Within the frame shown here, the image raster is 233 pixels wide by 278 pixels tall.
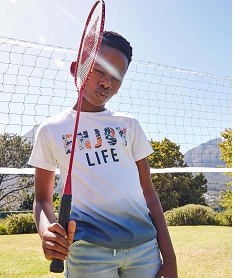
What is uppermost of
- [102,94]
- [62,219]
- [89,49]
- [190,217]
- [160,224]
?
[89,49]

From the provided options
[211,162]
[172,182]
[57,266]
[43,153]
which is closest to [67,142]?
[43,153]

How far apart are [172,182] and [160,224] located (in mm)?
17843

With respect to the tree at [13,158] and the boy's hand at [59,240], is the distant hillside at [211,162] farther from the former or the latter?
the tree at [13,158]

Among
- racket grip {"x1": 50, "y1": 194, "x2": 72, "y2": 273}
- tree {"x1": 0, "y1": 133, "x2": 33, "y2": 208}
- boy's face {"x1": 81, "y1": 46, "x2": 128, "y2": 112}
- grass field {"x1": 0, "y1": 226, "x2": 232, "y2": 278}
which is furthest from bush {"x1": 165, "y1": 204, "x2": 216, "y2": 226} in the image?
racket grip {"x1": 50, "y1": 194, "x2": 72, "y2": 273}

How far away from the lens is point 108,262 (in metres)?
1.35

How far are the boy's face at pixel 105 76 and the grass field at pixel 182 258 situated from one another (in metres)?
2.98

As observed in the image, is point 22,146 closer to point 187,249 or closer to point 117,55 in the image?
point 187,249

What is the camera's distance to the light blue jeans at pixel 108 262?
1.34 metres

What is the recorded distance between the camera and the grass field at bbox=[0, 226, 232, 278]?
423 centimetres

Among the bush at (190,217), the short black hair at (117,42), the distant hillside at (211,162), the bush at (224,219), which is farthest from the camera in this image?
the bush at (224,219)

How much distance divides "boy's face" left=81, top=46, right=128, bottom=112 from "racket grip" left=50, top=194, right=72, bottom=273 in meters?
0.57

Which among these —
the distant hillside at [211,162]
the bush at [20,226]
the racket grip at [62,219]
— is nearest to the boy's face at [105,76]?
the racket grip at [62,219]

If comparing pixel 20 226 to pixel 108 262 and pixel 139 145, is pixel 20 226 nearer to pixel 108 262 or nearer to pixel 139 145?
pixel 139 145

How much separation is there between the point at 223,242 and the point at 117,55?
20.4 ft
